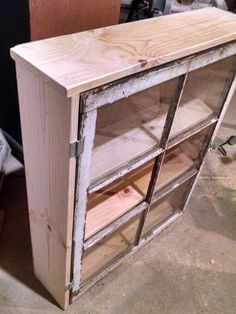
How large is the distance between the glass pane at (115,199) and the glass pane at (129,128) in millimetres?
174

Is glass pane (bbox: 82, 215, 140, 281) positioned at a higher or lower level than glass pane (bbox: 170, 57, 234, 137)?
lower

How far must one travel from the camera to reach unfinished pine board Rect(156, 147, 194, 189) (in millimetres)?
1351

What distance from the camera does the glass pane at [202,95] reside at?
117 centimetres

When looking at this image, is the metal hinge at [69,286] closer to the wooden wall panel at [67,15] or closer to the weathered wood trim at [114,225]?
the weathered wood trim at [114,225]

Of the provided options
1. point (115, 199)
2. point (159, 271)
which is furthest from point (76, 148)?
point (159, 271)

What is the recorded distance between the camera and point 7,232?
4.78 ft

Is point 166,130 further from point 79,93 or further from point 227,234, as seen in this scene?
point 227,234

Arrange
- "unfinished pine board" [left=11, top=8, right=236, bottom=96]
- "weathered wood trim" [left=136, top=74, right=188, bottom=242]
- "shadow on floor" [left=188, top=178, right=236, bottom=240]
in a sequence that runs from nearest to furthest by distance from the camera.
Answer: "unfinished pine board" [left=11, top=8, right=236, bottom=96] → "weathered wood trim" [left=136, top=74, right=188, bottom=242] → "shadow on floor" [left=188, top=178, right=236, bottom=240]

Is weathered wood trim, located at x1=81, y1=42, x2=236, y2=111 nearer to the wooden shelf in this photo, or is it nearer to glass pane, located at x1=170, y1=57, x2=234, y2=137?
glass pane, located at x1=170, y1=57, x2=234, y2=137

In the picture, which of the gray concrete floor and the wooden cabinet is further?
the gray concrete floor

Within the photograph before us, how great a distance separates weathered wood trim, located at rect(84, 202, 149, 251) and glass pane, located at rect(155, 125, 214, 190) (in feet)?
0.53

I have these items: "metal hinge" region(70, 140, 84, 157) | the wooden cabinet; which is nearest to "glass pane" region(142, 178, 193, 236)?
the wooden cabinet

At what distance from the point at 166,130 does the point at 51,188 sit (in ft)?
1.40

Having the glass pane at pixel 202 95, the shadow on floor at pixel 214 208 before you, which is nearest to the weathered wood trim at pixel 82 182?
the glass pane at pixel 202 95
